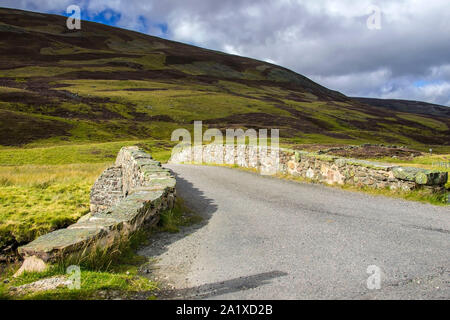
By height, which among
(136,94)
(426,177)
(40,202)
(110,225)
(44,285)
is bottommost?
(40,202)

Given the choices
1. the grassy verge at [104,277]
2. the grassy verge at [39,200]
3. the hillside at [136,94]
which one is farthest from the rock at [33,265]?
the hillside at [136,94]

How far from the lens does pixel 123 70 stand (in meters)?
115

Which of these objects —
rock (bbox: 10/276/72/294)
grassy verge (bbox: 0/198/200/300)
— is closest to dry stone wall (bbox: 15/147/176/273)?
grassy verge (bbox: 0/198/200/300)

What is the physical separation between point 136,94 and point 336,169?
255 feet

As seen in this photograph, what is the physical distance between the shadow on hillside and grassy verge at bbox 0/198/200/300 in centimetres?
39

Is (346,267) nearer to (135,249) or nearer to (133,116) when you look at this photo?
(135,249)

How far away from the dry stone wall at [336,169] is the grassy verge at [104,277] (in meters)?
8.95

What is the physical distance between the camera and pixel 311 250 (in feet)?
20.0

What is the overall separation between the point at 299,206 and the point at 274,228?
2.65 metres

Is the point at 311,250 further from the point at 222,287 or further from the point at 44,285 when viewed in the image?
the point at 44,285

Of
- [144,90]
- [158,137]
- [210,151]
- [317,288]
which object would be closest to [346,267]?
[317,288]

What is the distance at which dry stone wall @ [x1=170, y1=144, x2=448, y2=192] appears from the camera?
1037 centimetres

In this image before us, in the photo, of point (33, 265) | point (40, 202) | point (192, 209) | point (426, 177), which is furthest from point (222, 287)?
point (40, 202)

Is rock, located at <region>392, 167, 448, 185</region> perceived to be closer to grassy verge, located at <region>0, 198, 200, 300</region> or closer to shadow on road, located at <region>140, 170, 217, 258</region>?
shadow on road, located at <region>140, 170, 217, 258</region>
